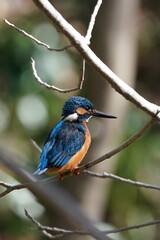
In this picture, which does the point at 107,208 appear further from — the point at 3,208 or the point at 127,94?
the point at 127,94

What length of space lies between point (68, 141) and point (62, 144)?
4cm

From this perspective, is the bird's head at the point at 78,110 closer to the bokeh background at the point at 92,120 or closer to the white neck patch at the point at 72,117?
the white neck patch at the point at 72,117

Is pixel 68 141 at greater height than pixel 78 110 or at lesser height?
lesser

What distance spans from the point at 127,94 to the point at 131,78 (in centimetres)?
379

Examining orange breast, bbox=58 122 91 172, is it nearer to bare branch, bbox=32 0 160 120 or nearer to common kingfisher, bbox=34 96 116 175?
common kingfisher, bbox=34 96 116 175

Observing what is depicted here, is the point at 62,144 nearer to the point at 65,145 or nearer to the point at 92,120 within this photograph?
the point at 65,145

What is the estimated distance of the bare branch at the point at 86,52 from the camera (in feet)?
5.26

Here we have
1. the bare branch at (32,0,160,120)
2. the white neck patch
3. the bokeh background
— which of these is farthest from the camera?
the bokeh background

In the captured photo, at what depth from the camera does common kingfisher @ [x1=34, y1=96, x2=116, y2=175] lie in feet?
9.11

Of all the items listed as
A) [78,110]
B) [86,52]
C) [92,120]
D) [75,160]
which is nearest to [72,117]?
[78,110]

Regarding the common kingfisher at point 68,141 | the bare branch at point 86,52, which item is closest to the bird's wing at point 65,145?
the common kingfisher at point 68,141

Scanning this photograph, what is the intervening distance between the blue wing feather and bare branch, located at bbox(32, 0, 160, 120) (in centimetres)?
96

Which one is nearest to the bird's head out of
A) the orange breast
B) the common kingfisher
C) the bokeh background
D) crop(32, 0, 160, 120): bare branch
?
the common kingfisher

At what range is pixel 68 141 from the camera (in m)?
2.95
